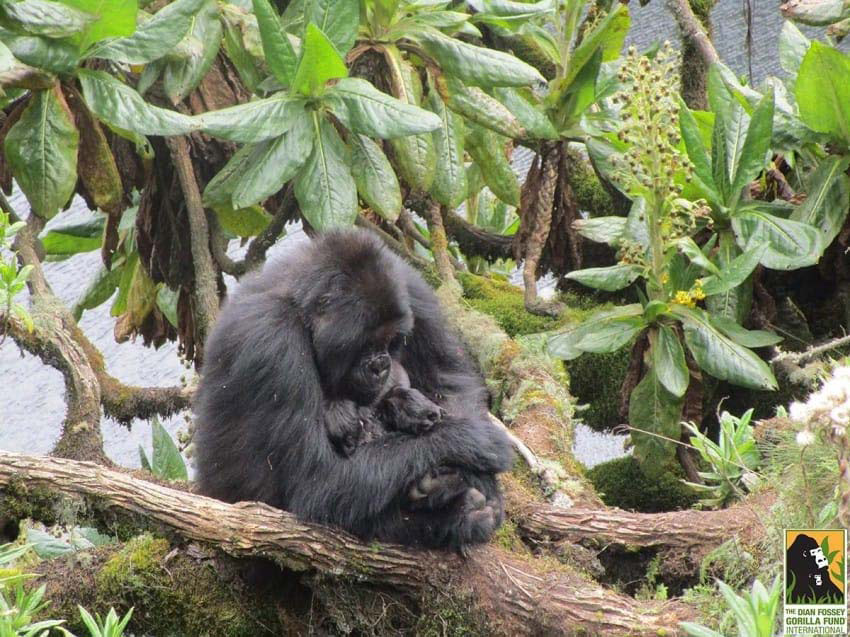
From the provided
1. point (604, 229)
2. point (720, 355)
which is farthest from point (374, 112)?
point (720, 355)

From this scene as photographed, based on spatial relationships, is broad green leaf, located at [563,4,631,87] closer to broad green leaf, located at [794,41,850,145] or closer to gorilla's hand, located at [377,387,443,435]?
broad green leaf, located at [794,41,850,145]

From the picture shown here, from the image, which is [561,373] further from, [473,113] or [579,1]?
[579,1]

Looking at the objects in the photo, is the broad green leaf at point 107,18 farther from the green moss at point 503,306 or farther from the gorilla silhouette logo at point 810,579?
the gorilla silhouette logo at point 810,579

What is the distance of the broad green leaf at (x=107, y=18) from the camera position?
189 inches

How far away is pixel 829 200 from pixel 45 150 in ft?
12.1

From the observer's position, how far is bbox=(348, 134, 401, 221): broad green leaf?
17.7 ft

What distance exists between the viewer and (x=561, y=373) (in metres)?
5.63

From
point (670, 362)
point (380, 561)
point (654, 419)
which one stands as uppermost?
point (380, 561)

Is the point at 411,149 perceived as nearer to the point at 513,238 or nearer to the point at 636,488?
the point at 513,238

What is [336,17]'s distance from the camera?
5223mm

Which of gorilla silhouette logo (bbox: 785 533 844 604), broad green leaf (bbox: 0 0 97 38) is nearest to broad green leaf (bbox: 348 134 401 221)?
broad green leaf (bbox: 0 0 97 38)

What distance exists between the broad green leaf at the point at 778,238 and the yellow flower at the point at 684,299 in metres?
0.36

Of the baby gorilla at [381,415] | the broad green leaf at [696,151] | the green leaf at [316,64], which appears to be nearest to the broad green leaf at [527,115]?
the broad green leaf at [696,151]

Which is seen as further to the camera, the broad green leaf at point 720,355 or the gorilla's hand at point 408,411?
the broad green leaf at point 720,355
